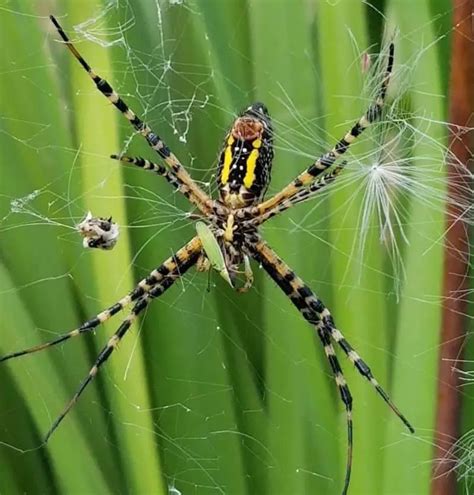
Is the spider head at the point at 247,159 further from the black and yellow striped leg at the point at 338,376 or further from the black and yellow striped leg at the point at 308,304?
the black and yellow striped leg at the point at 338,376

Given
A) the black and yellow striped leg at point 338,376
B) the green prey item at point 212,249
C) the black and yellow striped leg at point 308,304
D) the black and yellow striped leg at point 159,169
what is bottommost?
the black and yellow striped leg at point 338,376

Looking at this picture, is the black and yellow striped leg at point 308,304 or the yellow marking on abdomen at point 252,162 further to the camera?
the black and yellow striped leg at point 308,304

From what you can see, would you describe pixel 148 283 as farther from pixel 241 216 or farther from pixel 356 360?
pixel 356 360

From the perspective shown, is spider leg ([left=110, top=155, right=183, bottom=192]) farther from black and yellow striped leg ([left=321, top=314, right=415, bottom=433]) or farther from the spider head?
black and yellow striped leg ([left=321, top=314, right=415, bottom=433])

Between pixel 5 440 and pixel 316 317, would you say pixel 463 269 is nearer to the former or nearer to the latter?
pixel 316 317

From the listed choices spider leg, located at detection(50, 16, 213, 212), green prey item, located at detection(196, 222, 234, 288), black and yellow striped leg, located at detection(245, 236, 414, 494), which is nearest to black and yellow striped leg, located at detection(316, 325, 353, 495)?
black and yellow striped leg, located at detection(245, 236, 414, 494)

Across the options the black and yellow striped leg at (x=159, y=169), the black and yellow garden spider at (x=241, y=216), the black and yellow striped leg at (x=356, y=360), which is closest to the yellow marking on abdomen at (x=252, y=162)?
the black and yellow garden spider at (x=241, y=216)

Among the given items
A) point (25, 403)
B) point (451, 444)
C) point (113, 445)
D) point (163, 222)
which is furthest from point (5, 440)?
point (451, 444)
